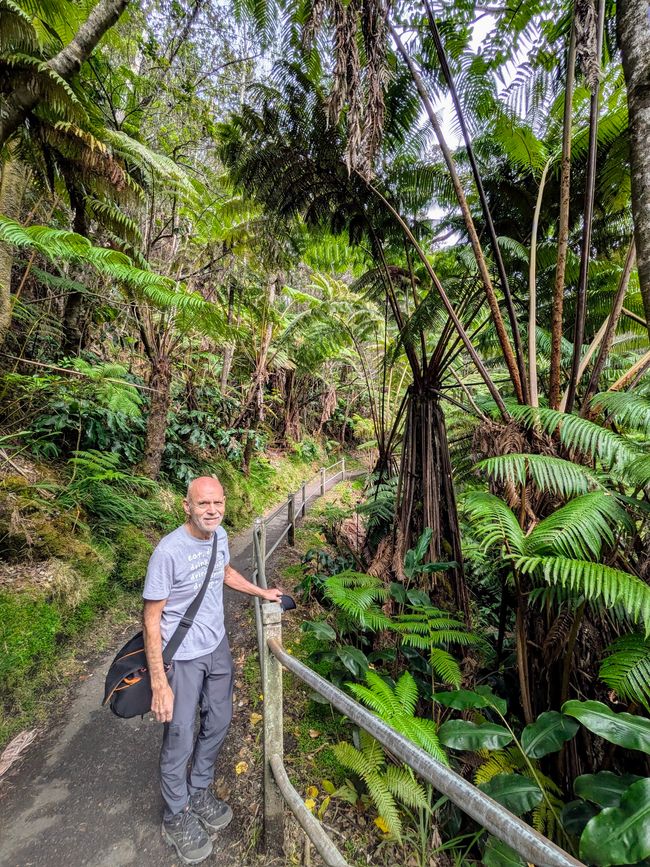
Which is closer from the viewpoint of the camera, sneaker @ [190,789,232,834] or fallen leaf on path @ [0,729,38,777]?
sneaker @ [190,789,232,834]

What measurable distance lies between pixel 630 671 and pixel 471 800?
121 centimetres

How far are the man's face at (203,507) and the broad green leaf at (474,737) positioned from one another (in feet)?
4.62

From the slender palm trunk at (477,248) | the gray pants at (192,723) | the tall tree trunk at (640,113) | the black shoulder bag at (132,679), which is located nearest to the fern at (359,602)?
the gray pants at (192,723)

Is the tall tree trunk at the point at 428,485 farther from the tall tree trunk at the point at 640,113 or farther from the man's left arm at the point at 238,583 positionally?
the tall tree trunk at the point at 640,113

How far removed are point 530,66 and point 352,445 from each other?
612 inches

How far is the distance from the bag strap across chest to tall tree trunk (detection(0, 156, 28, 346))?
→ 3.57 m

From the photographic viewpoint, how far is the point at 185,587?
6.07 ft

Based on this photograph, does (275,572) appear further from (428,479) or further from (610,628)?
(610,628)

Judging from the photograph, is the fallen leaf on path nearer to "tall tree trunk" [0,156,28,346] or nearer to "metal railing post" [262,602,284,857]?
"metal railing post" [262,602,284,857]

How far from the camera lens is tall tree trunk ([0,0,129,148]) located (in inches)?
113

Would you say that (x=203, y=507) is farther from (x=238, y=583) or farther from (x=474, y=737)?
(x=474, y=737)

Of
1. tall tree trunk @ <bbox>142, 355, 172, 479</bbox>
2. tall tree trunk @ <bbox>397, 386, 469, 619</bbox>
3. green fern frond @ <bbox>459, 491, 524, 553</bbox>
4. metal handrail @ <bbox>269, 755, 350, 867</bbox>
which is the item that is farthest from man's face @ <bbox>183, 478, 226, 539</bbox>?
tall tree trunk @ <bbox>142, 355, 172, 479</bbox>

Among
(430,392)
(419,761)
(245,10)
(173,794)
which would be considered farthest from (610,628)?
(245,10)

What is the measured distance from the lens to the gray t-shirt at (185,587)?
5.61ft
